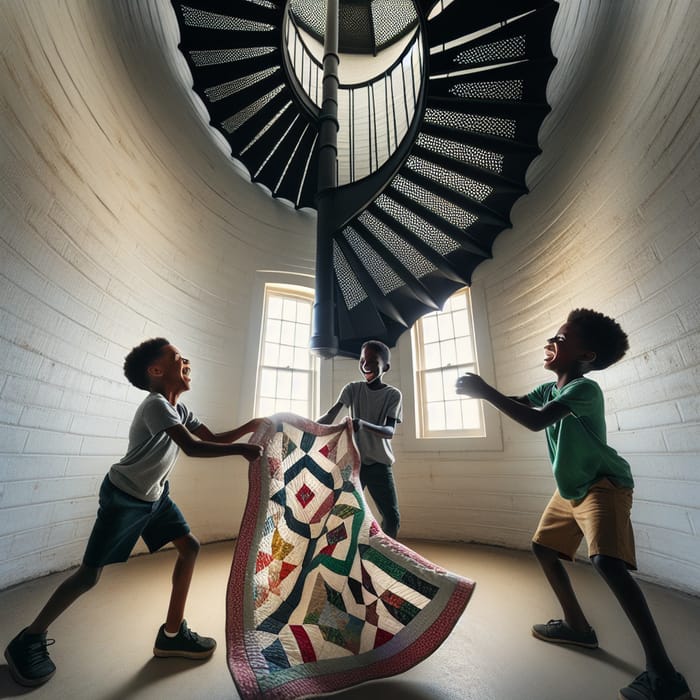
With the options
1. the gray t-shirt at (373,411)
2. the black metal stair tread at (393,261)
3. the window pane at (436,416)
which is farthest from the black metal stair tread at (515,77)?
the window pane at (436,416)

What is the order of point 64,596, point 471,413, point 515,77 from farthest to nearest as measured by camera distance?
point 471,413 < point 515,77 < point 64,596

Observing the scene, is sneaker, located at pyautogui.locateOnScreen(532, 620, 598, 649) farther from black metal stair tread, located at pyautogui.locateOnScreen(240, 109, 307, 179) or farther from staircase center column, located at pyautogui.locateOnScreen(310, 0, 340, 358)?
black metal stair tread, located at pyautogui.locateOnScreen(240, 109, 307, 179)

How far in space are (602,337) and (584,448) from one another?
1.35ft

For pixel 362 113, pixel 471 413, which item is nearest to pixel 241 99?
pixel 362 113

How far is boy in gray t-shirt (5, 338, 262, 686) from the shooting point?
102 centimetres

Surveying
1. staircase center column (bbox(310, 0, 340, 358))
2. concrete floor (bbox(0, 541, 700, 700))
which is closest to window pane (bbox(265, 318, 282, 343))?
Answer: staircase center column (bbox(310, 0, 340, 358))

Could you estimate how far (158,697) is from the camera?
0.94m

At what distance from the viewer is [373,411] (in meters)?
1.83

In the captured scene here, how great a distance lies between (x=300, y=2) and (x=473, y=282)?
5.01 m

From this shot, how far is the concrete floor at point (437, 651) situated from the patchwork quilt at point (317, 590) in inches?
4.7

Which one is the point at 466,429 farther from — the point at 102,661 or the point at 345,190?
the point at 102,661

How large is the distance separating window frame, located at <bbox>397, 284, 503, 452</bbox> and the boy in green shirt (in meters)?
1.43

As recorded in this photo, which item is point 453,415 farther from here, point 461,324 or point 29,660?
point 29,660

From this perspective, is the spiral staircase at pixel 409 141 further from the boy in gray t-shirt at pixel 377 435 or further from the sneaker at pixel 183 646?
the sneaker at pixel 183 646
